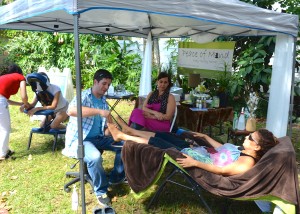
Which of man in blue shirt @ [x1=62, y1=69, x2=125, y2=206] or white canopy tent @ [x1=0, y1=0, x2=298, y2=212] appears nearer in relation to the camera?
white canopy tent @ [x1=0, y1=0, x2=298, y2=212]

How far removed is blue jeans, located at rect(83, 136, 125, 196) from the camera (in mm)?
2902

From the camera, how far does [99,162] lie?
291cm

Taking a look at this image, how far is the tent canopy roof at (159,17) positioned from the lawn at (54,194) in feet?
5.89

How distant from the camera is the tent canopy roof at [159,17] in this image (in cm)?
245

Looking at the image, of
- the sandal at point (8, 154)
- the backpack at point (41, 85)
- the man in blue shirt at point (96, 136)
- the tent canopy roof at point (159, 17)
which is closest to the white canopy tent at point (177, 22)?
the tent canopy roof at point (159, 17)

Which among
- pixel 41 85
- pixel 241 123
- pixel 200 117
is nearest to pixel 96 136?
pixel 41 85

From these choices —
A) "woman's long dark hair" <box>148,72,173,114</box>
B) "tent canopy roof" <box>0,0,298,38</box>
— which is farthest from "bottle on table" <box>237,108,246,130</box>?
"tent canopy roof" <box>0,0,298,38</box>

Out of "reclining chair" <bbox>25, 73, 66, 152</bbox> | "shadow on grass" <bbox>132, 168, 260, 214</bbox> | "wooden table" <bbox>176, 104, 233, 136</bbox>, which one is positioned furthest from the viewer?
"wooden table" <bbox>176, 104, 233, 136</bbox>

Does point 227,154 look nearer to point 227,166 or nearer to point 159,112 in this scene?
point 227,166

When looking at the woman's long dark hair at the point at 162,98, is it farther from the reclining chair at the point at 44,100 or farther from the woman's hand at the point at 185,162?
the woman's hand at the point at 185,162

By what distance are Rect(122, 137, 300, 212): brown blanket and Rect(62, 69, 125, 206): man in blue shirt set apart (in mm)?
426

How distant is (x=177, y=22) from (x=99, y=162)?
3134 millimetres

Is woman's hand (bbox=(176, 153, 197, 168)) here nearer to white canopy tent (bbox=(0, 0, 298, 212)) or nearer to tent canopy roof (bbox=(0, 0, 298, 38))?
white canopy tent (bbox=(0, 0, 298, 212))

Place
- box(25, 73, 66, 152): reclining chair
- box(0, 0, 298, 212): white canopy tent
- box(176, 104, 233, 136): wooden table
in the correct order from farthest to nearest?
box(176, 104, 233, 136): wooden table, box(25, 73, 66, 152): reclining chair, box(0, 0, 298, 212): white canopy tent
